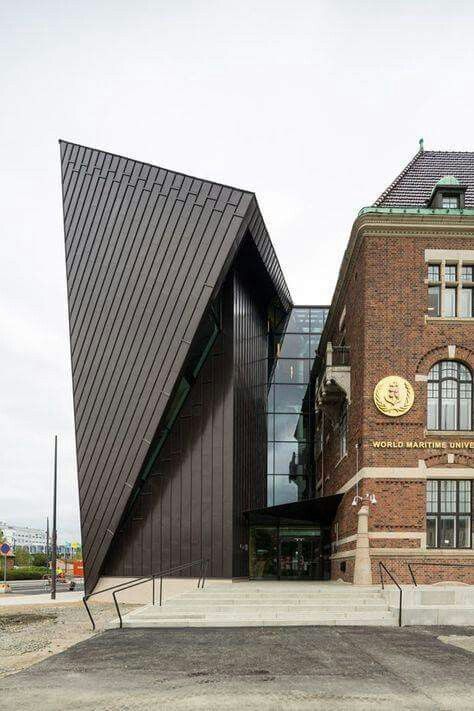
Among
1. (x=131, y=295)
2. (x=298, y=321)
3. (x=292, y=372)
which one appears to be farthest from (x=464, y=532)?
(x=298, y=321)

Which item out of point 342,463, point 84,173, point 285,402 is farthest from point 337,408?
point 84,173

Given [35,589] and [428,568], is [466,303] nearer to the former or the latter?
[428,568]

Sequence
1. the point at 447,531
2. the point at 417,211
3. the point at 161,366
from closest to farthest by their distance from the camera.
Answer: the point at 447,531 → the point at 417,211 → the point at 161,366

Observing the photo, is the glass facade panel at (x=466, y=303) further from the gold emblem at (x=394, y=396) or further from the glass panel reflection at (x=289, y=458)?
the glass panel reflection at (x=289, y=458)

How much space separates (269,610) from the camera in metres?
20.6

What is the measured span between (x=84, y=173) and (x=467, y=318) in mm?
18477

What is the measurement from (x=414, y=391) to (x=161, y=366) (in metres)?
10.5

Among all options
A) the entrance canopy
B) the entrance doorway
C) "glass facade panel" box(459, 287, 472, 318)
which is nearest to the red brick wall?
"glass facade panel" box(459, 287, 472, 318)

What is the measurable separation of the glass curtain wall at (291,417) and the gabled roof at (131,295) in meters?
7.85

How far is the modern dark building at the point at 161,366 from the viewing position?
3089 cm

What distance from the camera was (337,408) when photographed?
105ft

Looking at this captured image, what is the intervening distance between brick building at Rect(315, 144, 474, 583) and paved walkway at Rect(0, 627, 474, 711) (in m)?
6.72

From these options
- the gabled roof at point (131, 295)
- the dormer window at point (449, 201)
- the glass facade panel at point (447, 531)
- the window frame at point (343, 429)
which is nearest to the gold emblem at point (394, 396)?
the glass facade panel at point (447, 531)

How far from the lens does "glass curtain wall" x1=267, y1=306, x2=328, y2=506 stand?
40.5 meters
